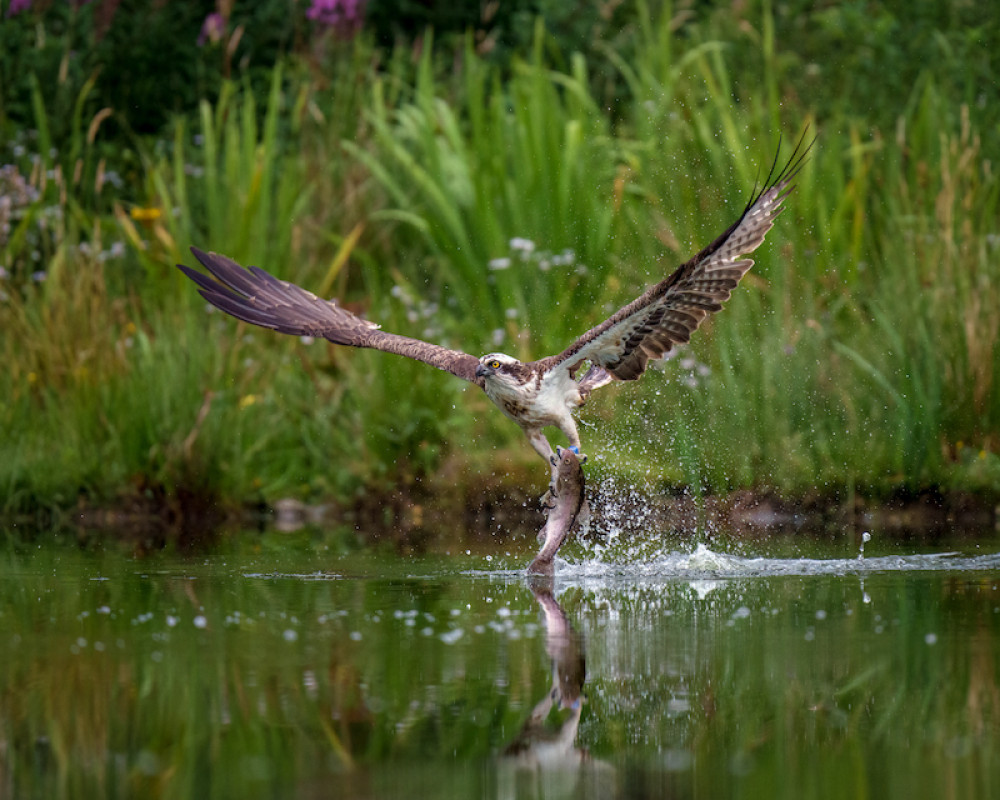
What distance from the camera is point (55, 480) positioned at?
13.3m

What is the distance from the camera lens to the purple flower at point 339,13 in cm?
1773

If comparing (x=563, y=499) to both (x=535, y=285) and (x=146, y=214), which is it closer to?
(x=535, y=285)

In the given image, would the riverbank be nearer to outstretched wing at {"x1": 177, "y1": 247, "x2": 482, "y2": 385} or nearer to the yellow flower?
outstretched wing at {"x1": 177, "y1": 247, "x2": 482, "y2": 385}

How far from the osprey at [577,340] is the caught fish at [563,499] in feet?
0.32

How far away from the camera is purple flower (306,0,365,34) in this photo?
17.7 metres

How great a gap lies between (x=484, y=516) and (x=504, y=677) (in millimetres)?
6263

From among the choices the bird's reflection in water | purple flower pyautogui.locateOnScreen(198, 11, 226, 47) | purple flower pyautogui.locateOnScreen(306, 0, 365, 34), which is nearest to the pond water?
the bird's reflection in water

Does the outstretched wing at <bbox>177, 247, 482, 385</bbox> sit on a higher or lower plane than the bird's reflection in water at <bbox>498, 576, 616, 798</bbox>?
higher

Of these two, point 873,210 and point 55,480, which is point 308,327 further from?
point 873,210

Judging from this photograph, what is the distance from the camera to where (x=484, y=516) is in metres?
13.1

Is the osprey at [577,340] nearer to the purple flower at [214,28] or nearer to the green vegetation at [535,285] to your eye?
the green vegetation at [535,285]

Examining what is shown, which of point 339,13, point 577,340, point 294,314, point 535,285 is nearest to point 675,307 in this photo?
point 577,340

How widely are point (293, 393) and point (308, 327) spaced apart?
298 cm

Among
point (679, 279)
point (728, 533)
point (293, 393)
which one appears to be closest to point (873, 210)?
point (728, 533)
